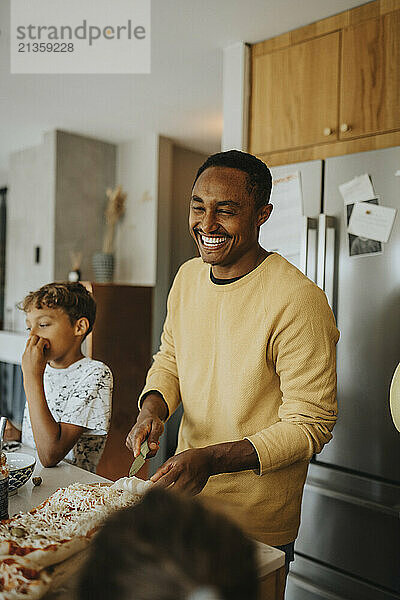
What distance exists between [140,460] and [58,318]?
70cm

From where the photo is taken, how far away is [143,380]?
3477mm

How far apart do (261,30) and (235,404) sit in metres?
1.81

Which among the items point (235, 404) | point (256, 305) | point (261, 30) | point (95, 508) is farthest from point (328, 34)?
point (95, 508)

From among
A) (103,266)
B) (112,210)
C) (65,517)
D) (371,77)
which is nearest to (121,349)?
(103,266)

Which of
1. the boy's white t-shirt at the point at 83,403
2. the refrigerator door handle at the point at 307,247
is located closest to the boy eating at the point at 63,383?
the boy's white t-shirt at the point at 83,403

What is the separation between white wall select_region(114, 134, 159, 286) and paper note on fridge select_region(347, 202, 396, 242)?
2283 mm

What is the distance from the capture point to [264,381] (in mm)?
1343

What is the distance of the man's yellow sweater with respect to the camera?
1.26m

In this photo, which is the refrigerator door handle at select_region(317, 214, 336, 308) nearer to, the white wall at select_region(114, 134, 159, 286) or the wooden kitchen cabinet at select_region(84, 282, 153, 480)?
the wooden kitchen cabinet at select_region(84, 282, 153, 480)

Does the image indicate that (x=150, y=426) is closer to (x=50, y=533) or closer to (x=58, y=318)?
(x=50, y=533)

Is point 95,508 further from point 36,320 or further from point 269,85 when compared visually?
point 269,85

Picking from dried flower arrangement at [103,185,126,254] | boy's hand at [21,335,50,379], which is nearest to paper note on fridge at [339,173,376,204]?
boy's hand at [21,335,50,379]

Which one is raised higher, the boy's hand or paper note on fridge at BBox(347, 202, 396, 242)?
→ paper note on fridge at BBox(347, 202, 396, 242)

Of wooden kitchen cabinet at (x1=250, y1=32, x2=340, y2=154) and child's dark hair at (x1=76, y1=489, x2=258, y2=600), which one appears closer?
child's dark hair at (x1=76, y1=489, x2=258, y2=600)
